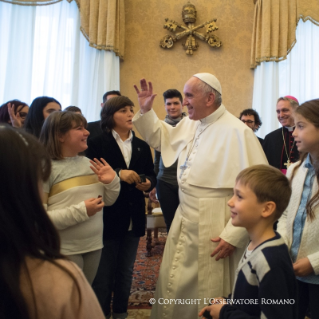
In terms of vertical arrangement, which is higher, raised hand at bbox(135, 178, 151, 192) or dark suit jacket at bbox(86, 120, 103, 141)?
dark suit jacket at bbox(86, 120, 103, 141)

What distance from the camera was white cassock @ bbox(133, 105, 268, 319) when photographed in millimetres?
2250

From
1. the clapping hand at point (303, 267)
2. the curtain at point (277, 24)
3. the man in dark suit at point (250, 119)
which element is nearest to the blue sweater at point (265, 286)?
the clapping hand at point (303, 267)

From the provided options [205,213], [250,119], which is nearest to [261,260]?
[205,213]

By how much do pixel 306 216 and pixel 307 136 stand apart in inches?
15.4

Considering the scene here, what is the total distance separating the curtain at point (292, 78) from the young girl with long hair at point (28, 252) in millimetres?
5328

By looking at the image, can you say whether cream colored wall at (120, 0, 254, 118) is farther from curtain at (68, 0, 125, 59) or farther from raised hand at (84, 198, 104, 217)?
raised hand at (84, 198, 104, 217)

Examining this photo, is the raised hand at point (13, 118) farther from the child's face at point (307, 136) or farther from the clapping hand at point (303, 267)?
the clapping hand at point (303, 267)

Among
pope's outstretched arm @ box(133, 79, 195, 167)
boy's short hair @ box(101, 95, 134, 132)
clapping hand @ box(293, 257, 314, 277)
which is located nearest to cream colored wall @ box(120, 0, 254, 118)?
pope's outstretched arm @ box(133, 79, 195, 167)

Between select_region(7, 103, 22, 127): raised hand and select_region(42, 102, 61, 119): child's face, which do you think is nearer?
select_region(42, 102, 61, 119): child's face

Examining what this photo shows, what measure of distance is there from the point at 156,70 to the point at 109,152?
3.61 metres

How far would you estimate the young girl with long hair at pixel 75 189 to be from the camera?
193 cm

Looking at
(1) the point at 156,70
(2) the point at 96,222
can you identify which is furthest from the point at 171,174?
(1) the point at 156,70

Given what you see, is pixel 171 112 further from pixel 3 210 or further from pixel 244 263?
pixel 3 210

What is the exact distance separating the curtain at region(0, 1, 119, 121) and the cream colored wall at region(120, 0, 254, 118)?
0.47 metres
